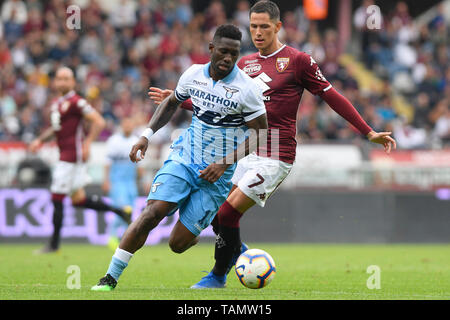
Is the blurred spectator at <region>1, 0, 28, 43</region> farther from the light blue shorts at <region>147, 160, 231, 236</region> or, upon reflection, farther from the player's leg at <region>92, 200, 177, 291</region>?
the player's leg at <region>92, 200, 177, 291</region>

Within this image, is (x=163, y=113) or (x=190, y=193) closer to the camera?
(x=190, y=193)

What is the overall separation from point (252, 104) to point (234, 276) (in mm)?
2951

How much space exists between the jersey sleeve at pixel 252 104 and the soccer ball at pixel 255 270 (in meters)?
1.36

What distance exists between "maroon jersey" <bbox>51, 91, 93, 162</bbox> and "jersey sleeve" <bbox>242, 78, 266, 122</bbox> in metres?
6.13

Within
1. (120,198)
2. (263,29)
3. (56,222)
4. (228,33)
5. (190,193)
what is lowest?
(56,222)

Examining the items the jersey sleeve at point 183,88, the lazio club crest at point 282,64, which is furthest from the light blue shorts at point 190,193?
the lazio club crest at point 282,64

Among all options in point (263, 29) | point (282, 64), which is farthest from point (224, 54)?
point (282, 64)

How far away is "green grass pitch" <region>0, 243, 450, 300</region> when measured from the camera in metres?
7.01

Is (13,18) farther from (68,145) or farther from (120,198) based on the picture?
(68,145)

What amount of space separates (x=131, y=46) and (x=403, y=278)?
1396 centimetres

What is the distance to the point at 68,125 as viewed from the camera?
1279 centimetres

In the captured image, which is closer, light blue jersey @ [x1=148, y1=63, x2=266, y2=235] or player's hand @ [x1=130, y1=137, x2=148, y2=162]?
player's hand @ [x1=130, y1=137, x2=148, y2=162]

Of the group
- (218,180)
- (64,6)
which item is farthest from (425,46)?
(218,180)

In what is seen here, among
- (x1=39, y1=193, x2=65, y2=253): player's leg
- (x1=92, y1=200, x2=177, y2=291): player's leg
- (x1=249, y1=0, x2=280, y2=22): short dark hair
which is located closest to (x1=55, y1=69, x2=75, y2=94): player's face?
(x1=39, y1=193, x2=65, y2=253): player's leg
